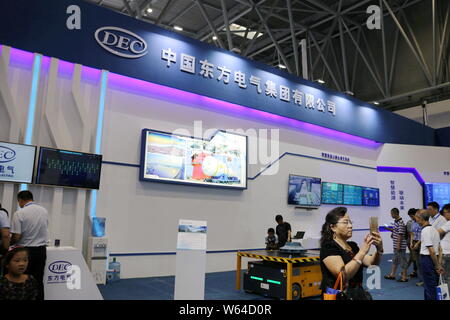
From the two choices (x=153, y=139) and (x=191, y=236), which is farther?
(x=153, y=139)

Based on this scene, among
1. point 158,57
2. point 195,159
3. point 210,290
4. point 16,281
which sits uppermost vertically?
point 158,57

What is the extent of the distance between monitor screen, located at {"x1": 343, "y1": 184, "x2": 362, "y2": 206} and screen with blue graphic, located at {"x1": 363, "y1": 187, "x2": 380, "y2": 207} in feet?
0.74

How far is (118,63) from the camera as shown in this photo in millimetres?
5984

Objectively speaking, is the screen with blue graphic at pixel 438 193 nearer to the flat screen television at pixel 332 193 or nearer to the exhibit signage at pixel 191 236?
the flat screen television at pixel 332 193

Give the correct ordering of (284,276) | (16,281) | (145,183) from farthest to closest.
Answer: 1. (145,183)
2. (284,276)
3. (16,281)

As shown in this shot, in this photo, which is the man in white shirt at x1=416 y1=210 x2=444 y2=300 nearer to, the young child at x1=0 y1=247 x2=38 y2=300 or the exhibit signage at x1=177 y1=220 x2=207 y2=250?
the exhibit signage at x1=177 y1=220 x2=207 y2=250

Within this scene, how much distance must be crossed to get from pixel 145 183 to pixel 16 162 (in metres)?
1.98

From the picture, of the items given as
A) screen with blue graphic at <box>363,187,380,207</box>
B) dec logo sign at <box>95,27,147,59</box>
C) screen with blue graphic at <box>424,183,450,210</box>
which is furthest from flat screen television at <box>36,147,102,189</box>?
screen with blue graphic at <box>424,183,450,210</box>

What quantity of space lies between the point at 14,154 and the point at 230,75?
13.9 feet

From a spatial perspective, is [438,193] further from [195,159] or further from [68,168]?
[68,168]

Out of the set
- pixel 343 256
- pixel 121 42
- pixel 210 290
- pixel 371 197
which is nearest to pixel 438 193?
pixel 371 197

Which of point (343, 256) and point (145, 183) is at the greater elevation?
point (145, 183)

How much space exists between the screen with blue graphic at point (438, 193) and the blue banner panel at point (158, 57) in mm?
3312

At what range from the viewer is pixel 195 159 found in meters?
6.63
